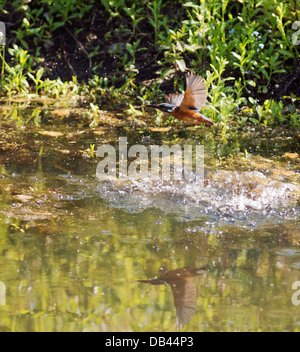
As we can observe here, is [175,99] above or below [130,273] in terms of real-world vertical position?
above

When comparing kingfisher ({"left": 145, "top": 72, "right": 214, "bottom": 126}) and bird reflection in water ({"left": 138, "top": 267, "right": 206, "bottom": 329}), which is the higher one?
kingfisher ({"left": 145, "top": 72, "right": 214, "bottom": 126})

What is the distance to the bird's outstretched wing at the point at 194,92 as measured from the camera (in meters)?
4.23

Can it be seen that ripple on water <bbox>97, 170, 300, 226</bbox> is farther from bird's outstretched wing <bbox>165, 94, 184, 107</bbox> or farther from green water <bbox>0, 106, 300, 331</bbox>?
bird's outstretched wing <bbox>165, 94, 184, 107</bbox>

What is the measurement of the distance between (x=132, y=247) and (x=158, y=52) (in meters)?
3.89

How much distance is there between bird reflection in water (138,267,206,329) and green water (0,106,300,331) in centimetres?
3

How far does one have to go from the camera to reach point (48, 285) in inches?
116

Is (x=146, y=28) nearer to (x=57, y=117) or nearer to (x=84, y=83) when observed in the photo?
(x=84, y=83)

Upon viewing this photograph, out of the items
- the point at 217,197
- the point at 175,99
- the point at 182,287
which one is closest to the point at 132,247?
the point at 182,287

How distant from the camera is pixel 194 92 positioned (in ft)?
14.0

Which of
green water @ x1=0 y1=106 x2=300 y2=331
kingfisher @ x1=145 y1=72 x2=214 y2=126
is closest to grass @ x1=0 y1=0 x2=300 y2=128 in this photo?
kingfisher @ x1=145 y1=72 x2=214 y2=126

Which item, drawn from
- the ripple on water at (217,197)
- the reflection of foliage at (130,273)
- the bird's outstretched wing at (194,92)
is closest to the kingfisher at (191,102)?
the bird's outstretched wing at (194,92)

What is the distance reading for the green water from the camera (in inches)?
109

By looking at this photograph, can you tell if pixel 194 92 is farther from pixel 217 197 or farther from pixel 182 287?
pixel 182 287

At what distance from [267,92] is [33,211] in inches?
133
